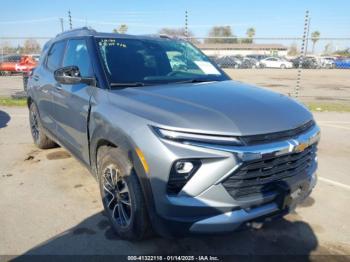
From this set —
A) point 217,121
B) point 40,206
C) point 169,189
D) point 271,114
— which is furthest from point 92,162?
point 271,114

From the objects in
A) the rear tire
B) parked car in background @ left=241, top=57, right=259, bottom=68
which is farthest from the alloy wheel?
parked car in background @ left=241, top=57, right=259, bottom=68

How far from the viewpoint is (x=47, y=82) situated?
183 inches

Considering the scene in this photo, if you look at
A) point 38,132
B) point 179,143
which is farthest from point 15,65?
point 179,143

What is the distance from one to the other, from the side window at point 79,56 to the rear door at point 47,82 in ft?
1.01

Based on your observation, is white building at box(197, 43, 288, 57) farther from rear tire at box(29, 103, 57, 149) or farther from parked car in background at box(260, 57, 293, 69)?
rear tire at box(29, 103, 57, 149)

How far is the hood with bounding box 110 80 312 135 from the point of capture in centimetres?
249

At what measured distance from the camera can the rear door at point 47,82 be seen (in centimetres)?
457

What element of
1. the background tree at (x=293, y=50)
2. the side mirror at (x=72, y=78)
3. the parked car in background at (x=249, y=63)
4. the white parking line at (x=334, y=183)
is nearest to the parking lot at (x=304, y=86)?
the white parking line at (x=334, y=183)

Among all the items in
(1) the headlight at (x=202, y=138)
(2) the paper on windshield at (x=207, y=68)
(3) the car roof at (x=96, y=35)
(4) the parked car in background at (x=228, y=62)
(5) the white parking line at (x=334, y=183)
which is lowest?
(4) the parked car in background at (x=228, y=62)

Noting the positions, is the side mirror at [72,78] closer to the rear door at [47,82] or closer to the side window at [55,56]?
the rear door at [47,82]

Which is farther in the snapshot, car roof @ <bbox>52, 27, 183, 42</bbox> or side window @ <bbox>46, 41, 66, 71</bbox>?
side window @ <bbox>46, 41, 66, 71</bbox>

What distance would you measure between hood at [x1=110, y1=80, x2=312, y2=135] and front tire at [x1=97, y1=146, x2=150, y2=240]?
1.53 feet

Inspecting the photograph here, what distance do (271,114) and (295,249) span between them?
4.11ft

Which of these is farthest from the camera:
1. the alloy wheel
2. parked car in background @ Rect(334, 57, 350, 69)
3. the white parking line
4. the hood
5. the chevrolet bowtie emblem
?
parked car in background @ Rect(334, 57, 350, 69)
